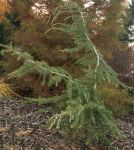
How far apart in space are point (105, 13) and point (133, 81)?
2.76 m

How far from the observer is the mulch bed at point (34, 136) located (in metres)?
6.34

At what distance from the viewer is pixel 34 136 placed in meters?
6.53

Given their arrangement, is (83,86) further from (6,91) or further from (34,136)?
(6,91)

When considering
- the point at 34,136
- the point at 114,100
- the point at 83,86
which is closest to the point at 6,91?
the point at 114,100

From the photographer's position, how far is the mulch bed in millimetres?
6340

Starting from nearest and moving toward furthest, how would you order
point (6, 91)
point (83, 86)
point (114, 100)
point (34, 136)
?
point (83, 86), point (34, 136), point (6, 91), point (114, 100)

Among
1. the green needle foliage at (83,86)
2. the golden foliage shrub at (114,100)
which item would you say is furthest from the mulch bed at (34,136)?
the golden foliage shrub at (114,100)

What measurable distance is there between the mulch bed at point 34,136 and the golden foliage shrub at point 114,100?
1.42 m

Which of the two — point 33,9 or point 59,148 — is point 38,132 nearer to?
point 59,148

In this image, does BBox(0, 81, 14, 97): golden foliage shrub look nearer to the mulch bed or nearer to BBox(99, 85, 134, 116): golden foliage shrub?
the mulch bed

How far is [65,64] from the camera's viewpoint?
900 centimetres

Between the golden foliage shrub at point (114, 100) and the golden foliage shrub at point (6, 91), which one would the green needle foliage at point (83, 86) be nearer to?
the golden foliage shrub at point (114, 100)

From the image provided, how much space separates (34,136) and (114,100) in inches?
123

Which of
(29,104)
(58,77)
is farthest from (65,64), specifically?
(58,77)
